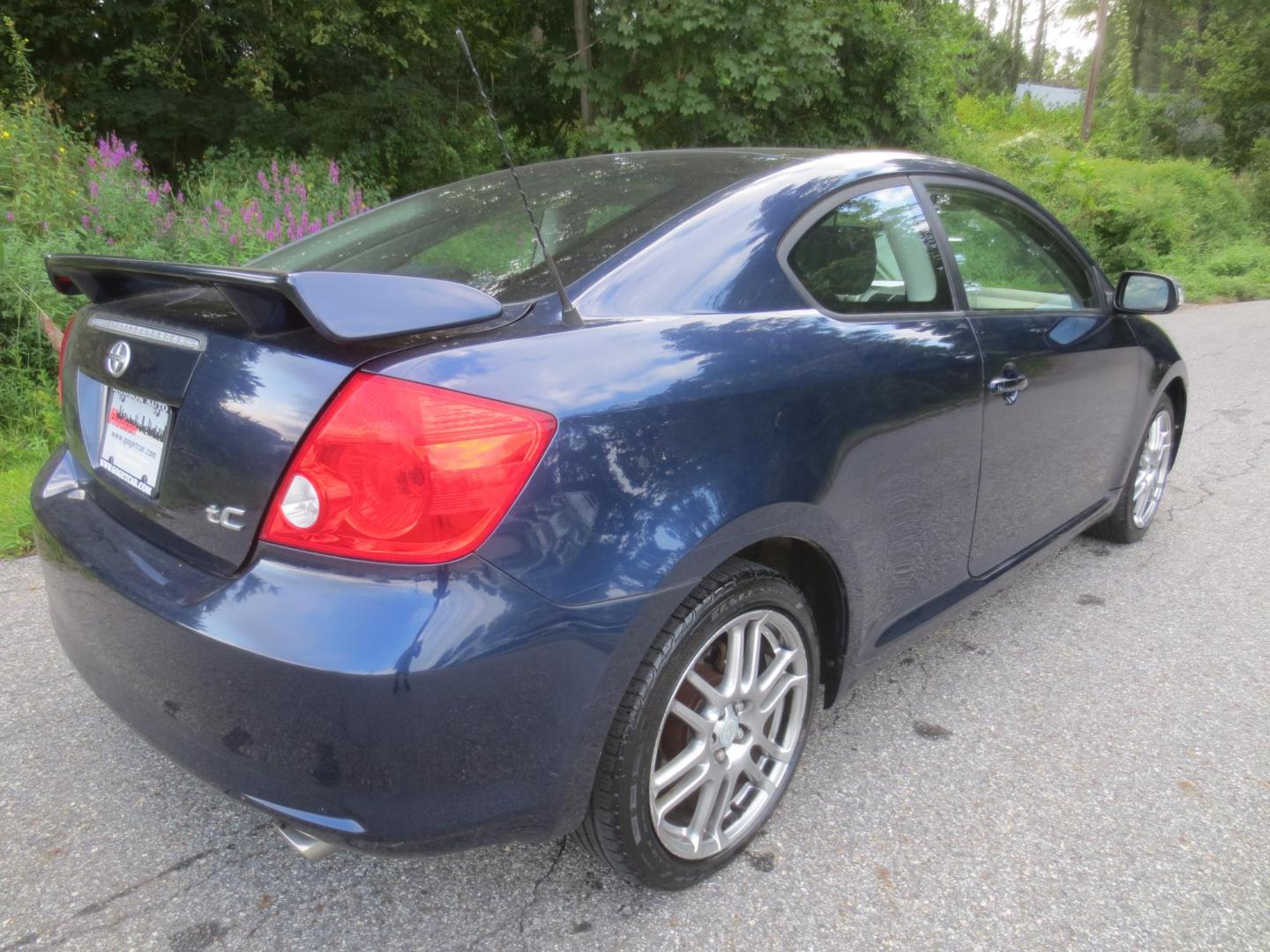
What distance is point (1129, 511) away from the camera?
12.6ft

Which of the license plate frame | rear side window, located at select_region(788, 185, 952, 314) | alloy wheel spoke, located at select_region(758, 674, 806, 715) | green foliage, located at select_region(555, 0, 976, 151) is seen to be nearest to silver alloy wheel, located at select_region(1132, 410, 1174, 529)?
rear side window, located at select_region(788, 185, 952, 314)

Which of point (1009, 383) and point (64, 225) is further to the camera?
point (64, 225)

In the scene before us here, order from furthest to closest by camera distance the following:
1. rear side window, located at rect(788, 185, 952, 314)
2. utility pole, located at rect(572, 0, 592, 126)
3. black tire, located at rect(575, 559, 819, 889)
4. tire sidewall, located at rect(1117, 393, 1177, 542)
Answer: utility pole, located at rect(572, 0, 592, 126)
tire sidewall, located at rect(1117, 393, 1177, 542)
rear side window, located at rect(788, 185, 952, 314)
black tire, located at rect(575, 559, 819, 889)

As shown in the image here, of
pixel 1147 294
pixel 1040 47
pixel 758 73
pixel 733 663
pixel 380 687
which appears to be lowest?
pixel 733 663

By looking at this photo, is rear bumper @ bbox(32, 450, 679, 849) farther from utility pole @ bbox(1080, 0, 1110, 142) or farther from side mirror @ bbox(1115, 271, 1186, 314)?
utility pole @ bbox(1080, 0, 1110, 142)

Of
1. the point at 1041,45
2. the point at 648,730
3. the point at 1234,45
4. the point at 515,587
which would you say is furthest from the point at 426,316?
the point at 1041,45

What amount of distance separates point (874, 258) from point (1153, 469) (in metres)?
2.39

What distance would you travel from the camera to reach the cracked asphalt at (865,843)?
1.83 m

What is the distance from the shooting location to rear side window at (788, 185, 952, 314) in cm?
213

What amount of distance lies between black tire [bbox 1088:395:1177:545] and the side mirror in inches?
23.5

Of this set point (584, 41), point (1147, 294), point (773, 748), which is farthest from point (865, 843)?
point (584, 41)

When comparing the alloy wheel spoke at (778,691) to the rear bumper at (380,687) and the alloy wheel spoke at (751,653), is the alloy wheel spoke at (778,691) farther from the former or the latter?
the rear bumper at (380,687)

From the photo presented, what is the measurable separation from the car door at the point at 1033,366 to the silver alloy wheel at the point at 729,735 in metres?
0.91

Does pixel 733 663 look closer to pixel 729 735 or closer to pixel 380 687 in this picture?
pixel 729 735
